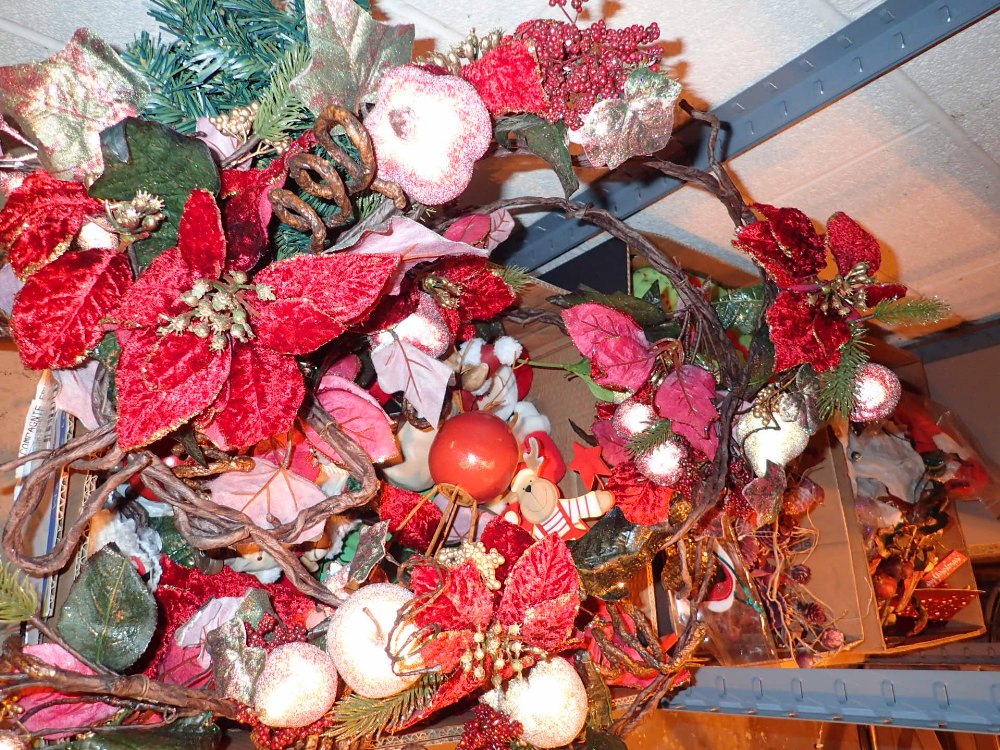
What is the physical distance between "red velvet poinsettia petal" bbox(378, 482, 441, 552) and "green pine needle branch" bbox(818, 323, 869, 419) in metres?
0.39

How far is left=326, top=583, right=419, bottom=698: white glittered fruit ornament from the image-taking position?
1.61 ft

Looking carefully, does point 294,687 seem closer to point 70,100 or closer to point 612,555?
point 612,555

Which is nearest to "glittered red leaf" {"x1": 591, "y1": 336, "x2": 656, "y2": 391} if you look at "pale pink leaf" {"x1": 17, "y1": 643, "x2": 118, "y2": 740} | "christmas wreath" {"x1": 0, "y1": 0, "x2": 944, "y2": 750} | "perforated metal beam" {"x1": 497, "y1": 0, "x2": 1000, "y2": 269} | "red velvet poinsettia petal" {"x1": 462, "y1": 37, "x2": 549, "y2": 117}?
"christmas wreath" {"x1": 0, "y1": 0, "x2": 944, "y2": 750}

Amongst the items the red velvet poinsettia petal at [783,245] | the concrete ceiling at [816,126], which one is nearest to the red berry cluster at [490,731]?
the red velvet poinsettia petal at [783,245]

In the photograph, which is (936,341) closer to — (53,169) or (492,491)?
(492,491)

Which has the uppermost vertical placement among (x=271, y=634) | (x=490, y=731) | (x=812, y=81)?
(x=812, y=81)

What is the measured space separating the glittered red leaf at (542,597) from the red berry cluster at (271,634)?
16 centimetres

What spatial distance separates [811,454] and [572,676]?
65 cm

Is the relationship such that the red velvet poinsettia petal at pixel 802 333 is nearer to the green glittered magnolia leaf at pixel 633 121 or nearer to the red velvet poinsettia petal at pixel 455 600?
the green glittered magnolia leaf at pixel 633 121

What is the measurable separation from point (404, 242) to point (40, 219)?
0.23 m

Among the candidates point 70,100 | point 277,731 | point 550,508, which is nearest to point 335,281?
point 70,100

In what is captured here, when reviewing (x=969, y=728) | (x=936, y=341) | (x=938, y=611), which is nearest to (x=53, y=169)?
(x=969, y=728)

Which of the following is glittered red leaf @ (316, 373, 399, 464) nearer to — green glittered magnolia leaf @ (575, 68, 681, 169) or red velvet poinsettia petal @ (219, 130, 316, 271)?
red velvet poinsettia petal @ (219, 130, 316, 271)

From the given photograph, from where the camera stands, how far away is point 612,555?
2.27 feet
